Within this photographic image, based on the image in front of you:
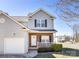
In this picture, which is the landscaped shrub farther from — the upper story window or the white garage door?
the white garage door

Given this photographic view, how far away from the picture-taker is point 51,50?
17000mm

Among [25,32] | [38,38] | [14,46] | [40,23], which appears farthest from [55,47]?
[14,46]

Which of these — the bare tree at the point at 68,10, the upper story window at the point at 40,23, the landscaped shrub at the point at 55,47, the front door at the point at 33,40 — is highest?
the upper story window at the point at 40,23

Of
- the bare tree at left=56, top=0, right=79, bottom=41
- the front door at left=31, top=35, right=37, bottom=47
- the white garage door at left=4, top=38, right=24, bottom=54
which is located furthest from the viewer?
the front door at left=31, top=35, right=37, bottom=47

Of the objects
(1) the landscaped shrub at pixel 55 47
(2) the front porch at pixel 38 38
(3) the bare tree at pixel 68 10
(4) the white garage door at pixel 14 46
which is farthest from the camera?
(2) the front porch at pixel 38 38

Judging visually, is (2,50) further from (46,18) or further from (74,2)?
(74,2)

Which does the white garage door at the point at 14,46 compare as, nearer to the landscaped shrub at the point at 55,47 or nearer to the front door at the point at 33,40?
the landscaped shrub at the point at 55,47

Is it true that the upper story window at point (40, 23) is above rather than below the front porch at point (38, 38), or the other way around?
above

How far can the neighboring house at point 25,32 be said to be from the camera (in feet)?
48.1

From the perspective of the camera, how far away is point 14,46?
1470cm

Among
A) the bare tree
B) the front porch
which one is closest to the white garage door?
the front porch

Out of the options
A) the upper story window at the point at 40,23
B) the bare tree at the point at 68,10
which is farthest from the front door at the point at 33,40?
the bare tree at the point at 68,10

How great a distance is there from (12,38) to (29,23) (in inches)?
196

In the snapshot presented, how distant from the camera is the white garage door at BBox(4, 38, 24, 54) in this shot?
14555mm
